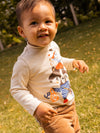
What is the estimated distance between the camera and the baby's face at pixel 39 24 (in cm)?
149

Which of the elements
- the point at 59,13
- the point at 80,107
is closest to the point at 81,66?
the point at 80,107

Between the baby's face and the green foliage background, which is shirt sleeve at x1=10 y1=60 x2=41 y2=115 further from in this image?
the green foliage background

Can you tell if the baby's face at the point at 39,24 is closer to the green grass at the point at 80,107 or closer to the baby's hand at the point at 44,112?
the baby's hand at the point at 44,112

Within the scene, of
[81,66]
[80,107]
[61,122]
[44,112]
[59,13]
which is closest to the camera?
[44,112]

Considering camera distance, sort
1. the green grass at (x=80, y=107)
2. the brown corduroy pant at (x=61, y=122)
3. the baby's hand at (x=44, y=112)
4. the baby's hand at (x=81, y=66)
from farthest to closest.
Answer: the green grass at (x=80, y=107)
the baby's hand at (x=81, y=66)
the brown corduroy pant at (x=61, y=122)
the baby's hand at (x=44, y=112)

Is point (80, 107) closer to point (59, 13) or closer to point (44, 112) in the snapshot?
point (44, 112)

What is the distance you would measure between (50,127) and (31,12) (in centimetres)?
106

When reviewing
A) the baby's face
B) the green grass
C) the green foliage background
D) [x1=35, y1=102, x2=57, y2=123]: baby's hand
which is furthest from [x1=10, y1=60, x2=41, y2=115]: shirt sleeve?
the green foliage background

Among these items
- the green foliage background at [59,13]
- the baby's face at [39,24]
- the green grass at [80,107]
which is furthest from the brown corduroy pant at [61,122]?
the green foliage background at [59,13]

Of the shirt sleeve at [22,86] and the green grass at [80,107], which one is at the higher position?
the shirt sleeve at [22,86]

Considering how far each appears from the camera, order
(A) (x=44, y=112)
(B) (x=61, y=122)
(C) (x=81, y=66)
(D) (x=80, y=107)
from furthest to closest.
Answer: (D) (x=80, y=107), (C) (x=81, y=66), (B) (x=61, y=122), (A) (x=44, y=112)

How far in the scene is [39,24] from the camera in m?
1.51

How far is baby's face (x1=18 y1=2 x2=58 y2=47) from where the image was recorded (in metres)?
1.49

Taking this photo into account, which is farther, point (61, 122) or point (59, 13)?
point (59, 13)
